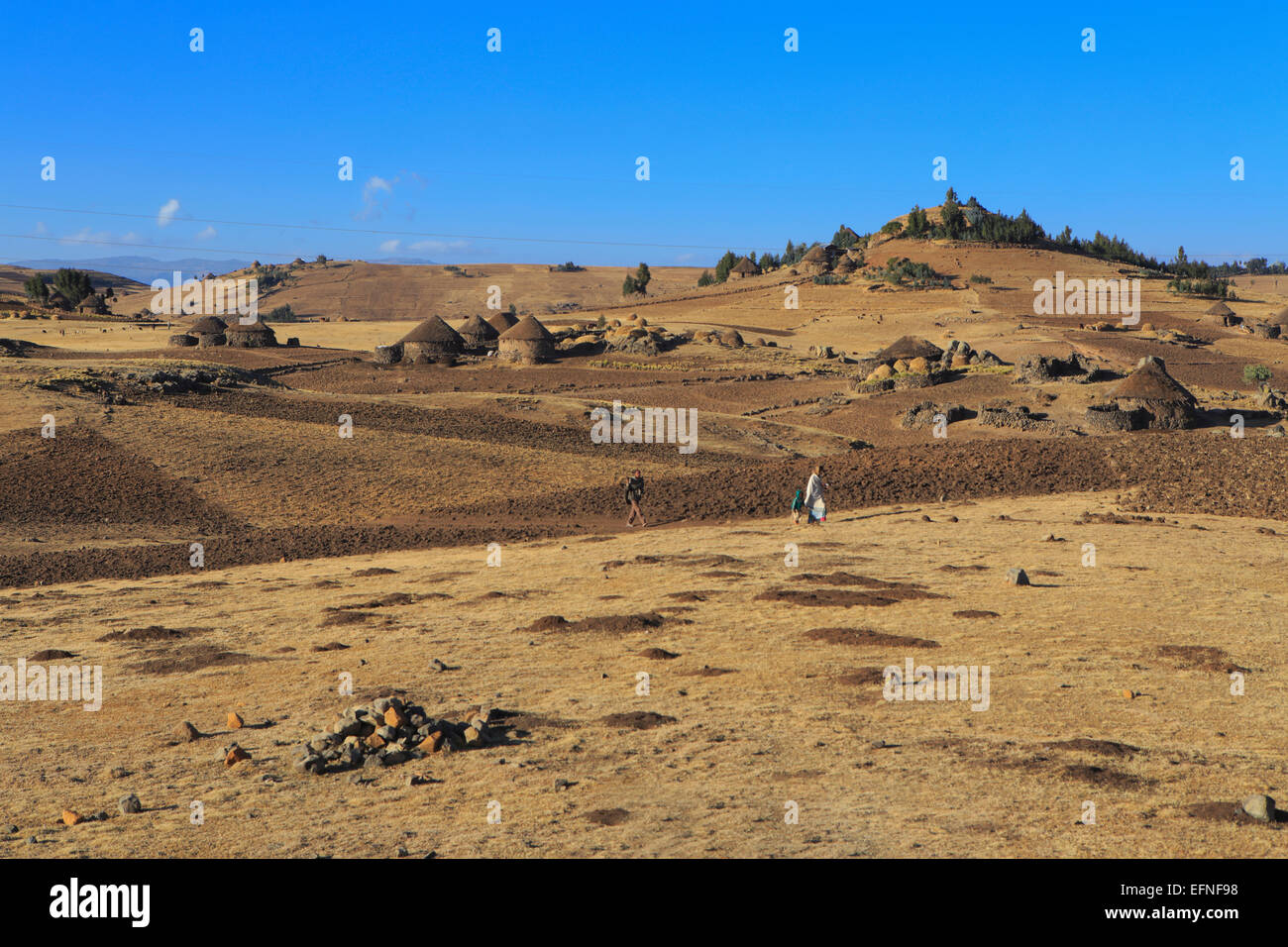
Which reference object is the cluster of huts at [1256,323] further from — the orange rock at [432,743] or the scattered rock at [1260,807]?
the orange rock at [432,743]

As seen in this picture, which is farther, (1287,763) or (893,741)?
(893,741)

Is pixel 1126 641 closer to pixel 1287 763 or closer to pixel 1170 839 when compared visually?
pixel 1287 763

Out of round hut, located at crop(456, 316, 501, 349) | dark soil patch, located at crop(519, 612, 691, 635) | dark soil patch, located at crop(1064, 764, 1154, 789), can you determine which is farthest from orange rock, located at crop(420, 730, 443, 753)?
round hut, located at crop(456, 316, 501, 349)

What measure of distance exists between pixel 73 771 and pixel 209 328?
61.3 meters

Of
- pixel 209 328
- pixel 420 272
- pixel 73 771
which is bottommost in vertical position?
pixel 73 771

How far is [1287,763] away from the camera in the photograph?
8.86 meters

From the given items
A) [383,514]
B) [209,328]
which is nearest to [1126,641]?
[383,514]

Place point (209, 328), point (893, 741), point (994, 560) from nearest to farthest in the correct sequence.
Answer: point (893, 741), point (994, 560), point (209, 328)

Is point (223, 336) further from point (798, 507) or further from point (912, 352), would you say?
point (798, 507)

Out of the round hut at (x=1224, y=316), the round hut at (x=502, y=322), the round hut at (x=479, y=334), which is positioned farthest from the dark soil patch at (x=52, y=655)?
the round hut at (x=1224, y=316)

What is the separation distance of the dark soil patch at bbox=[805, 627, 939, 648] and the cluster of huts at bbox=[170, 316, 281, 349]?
5945 centimetres

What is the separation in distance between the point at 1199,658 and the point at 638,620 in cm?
703
